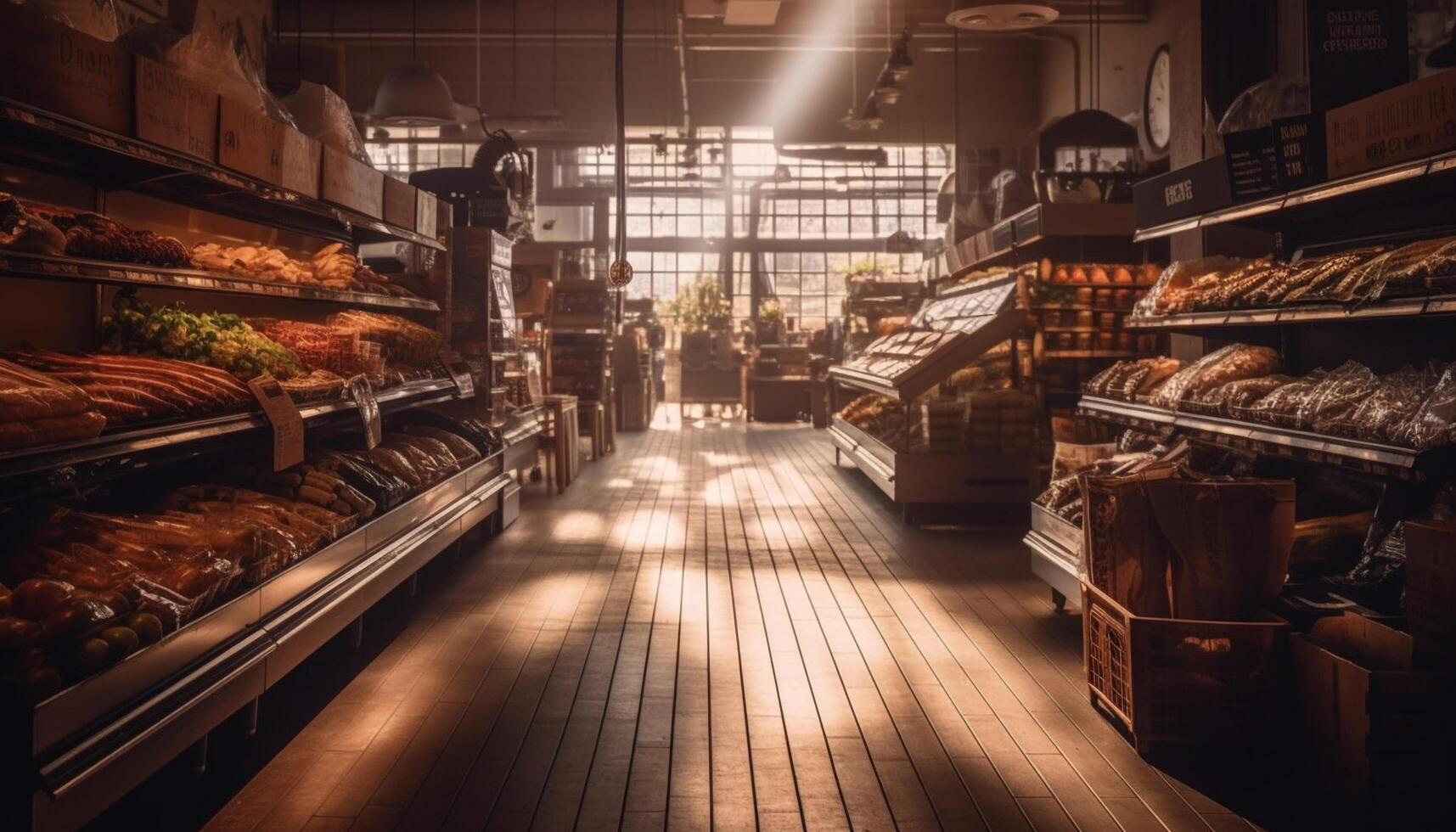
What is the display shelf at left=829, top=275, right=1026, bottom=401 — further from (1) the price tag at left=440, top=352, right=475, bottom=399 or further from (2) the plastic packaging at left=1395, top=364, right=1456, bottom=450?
(2) the plastic packaging at left=1395, top=364, right=1456, bottom=450

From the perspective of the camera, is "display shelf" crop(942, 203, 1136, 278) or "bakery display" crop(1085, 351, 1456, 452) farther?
"display shelf" crop(942, 203, 1136, 278)

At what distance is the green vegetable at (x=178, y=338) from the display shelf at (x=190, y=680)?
2.34 ft

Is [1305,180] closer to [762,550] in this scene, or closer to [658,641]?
[658,641]

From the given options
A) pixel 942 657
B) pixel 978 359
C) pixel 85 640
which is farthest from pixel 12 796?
pixel 978 359

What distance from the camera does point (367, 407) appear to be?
15.2ft

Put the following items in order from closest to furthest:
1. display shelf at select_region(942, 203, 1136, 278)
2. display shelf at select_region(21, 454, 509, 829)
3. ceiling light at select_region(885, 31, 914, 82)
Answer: display shelf at select_region(21, 454, 509, 829) → display shelf at select_region(942, 203, 1136, 278) → ceiling light at select_region(885, 31, 914, 82)

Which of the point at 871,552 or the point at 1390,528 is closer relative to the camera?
the point at 1390,528

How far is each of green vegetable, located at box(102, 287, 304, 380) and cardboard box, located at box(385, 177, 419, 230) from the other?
5.60ft

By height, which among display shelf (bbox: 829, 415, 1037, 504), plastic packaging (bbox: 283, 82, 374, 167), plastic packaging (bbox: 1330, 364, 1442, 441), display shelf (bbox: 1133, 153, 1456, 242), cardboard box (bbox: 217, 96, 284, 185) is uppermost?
plastic packaging (bbox: 283, 82, 374, 167)

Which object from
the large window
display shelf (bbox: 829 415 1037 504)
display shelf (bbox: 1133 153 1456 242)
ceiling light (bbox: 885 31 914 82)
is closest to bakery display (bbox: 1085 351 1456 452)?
display shelf (bbox: 1133 153 1456 242)

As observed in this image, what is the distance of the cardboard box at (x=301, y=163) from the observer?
424cm

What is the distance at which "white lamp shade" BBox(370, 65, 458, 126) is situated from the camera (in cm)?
792

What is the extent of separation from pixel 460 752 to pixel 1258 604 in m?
2.19

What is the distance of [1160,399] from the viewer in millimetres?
4402
